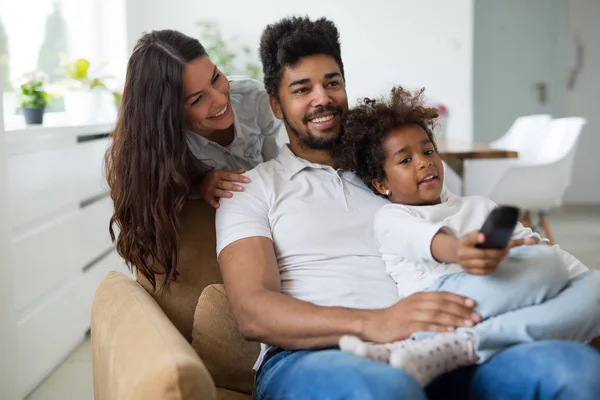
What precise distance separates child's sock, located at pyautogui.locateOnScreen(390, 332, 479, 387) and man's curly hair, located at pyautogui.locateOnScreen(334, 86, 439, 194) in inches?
21.3

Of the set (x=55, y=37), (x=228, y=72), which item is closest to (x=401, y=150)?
(x=55, y=37)

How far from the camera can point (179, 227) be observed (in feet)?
6.11

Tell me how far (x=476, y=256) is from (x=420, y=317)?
17 cm

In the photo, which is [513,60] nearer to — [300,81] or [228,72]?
[228,72]

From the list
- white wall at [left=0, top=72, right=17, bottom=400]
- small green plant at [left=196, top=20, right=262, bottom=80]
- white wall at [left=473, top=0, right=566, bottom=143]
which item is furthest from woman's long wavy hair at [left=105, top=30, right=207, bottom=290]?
white wall at [left=473, top=0, right=566, bottom=143]

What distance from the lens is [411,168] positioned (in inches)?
68.0

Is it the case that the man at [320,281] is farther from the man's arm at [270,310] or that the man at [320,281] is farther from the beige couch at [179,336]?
the beige couch at [179,336]

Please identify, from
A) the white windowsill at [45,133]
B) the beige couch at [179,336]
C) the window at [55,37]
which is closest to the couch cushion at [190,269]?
the beige couch at [179,336]

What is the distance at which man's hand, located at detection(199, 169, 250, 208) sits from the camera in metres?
1.81

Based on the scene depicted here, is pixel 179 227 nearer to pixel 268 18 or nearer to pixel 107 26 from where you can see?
pixel 107 26

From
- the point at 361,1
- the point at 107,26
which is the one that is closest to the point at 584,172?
the point at 361,1

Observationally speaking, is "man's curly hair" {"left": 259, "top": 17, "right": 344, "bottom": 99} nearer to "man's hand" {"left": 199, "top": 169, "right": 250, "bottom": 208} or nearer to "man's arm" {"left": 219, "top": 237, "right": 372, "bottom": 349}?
"man's hand" {"left": 199, "top": 169, "right": 250, "bottom": 208}

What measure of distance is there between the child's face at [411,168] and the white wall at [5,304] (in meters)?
1.26

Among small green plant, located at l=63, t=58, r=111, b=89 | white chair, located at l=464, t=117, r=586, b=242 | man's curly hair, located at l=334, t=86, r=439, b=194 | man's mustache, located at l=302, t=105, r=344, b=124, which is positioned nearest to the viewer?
man's curly hair, located at l=334, t=86, r=439, b=194
